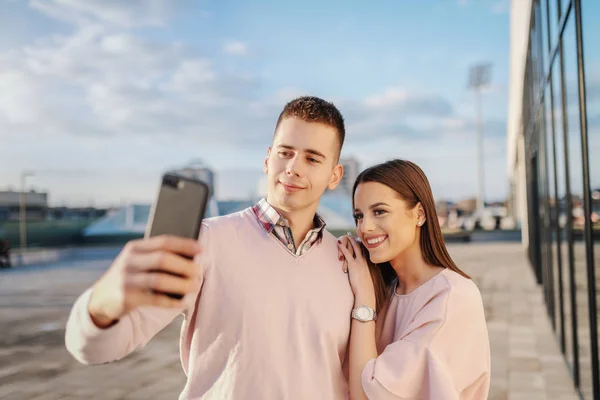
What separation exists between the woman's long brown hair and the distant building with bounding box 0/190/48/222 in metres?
47.5

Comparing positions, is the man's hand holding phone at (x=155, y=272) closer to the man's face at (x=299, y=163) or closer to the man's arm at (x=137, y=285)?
the man's arm at (x=137, y=285)

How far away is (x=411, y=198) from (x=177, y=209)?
1153 millimetres

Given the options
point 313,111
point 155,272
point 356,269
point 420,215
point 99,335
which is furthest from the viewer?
point 420,215

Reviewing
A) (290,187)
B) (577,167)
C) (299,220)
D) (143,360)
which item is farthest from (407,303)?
(143,360)

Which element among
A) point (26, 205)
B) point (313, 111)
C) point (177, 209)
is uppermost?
point (26, 205)

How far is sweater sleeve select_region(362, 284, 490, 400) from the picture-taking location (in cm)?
166

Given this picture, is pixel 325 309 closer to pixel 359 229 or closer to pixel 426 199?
pixel 359 229

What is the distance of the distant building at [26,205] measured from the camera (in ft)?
148

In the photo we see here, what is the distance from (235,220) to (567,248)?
435cm

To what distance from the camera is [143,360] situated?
6.30 meters

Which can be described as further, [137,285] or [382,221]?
[382,221]

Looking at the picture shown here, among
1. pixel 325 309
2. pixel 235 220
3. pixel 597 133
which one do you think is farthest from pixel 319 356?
pixel 597 133

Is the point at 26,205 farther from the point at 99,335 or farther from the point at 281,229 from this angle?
the point at 99,335

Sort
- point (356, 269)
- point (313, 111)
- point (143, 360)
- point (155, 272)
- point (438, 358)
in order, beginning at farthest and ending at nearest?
point (143, 360) → point (356, 269) → point (313, 111) → point (438, 358) → point (155, 272)
